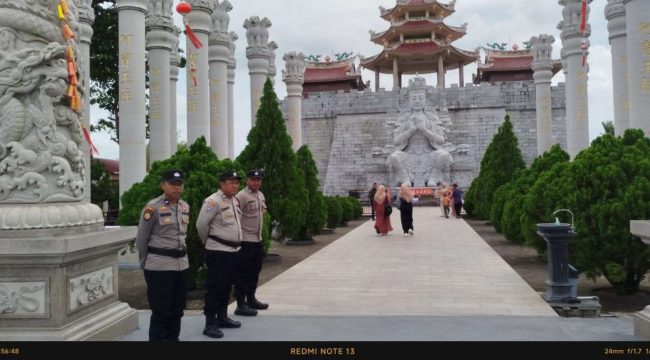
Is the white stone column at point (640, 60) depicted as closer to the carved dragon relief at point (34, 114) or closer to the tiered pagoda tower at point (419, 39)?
the carved dragon relief at point (34, 114)

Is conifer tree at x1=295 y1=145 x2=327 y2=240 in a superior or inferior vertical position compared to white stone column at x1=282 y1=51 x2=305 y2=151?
inferior

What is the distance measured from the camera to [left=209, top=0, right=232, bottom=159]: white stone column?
55.9 ft

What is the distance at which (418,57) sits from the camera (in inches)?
1837

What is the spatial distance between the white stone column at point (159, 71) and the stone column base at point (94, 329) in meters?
10.6

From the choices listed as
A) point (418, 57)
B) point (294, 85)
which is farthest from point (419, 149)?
point (418, 57)

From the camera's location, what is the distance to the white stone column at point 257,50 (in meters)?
19.7

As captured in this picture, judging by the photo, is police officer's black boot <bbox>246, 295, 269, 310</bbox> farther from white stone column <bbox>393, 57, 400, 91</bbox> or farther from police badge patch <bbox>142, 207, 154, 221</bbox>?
white stone column <bbox>393, 57, 400, 91</bbox>

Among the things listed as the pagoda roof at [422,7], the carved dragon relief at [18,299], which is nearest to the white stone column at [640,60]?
the carved dragon relief at [18,299]

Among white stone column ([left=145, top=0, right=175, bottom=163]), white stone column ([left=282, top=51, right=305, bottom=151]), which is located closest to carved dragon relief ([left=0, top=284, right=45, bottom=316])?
white stone column ([left=145, top=0, right=175, bottom=163])

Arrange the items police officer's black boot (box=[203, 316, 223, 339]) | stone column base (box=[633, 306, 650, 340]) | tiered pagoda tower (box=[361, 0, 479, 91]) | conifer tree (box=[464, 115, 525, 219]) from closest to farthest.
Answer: stone column base (box=[633, 306, 650, 340])
police officer's black boot (box=[203, 316, 223, 339])
conifer tree (box=[464, 115, 525, 219])
tiered pagoda tower (box=[361, 0, 479, 91])

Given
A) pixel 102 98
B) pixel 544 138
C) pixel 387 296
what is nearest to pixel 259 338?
pixel 387 296

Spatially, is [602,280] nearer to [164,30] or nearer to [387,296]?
[387,296]

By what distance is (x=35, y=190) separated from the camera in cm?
482

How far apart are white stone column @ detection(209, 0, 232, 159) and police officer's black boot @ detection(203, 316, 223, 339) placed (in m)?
12.0
